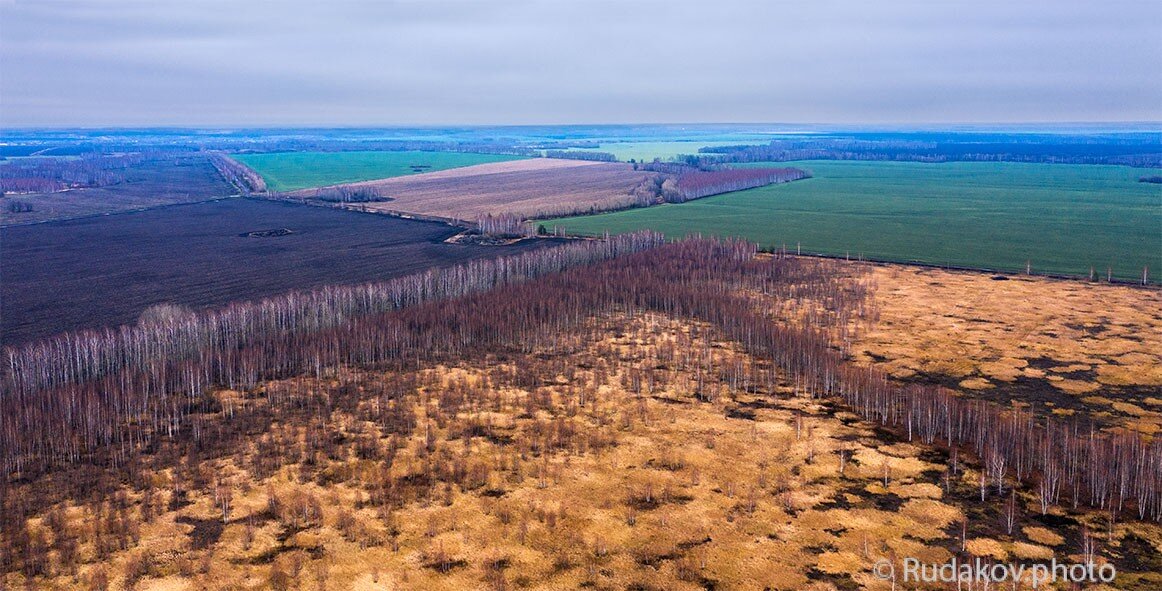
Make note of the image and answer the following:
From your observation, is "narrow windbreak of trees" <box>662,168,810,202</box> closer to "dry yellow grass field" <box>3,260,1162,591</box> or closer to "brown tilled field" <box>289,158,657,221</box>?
"brown tilled field" <box>289,158,657,221</box>

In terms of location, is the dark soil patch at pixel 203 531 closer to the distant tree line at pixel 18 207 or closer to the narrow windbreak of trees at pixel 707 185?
the narrow windbreak of trees at pixel 707 185

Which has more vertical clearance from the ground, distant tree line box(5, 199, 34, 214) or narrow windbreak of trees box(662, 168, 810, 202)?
narrow windbreak of trees box(662, 168, 810, 202)

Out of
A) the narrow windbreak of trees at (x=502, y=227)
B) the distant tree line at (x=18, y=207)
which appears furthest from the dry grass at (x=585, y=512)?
the distant tree line at (x=18, y=207)

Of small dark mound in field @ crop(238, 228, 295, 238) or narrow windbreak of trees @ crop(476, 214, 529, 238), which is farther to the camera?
narrow windbreak of trees @ crop(476, 214, 529, 238)

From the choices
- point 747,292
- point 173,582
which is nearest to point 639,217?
point 747,292

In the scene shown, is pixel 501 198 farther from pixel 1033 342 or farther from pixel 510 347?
pixel 1033 342

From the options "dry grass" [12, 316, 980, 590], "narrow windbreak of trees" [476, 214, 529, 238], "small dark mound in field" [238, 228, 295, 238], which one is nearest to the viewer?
"dry grass" [12, 316, 980, 590]

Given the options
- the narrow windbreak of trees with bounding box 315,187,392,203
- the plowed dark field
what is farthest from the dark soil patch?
the narrow windbreak of trees with bounding box 315,187,392,203
